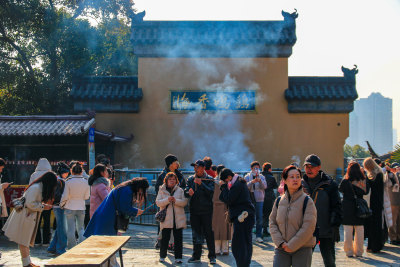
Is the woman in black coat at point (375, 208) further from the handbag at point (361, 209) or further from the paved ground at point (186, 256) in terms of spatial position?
the handbag at point (361, 209)

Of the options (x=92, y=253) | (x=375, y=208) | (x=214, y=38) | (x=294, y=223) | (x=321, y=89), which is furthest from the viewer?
(x=321, y=89)

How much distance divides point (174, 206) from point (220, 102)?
1061 centimetres

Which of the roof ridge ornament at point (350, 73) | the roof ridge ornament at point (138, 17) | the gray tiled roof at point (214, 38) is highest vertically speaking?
the roof ridge ornament at point (138, 17)

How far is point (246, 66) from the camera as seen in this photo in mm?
19312

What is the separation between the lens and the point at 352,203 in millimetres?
9148

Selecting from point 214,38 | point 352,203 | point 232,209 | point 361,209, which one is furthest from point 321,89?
point 232,209

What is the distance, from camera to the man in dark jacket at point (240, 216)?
7.60 m

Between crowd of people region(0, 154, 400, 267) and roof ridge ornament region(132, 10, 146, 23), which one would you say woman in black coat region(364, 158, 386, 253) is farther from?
roof ridge ornament region(132, 10, 146, 23)

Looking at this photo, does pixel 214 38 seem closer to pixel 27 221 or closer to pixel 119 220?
pixel 27 221

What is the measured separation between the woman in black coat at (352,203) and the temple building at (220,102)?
9.62m

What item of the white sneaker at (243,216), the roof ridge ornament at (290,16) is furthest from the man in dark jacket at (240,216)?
the roof ridge ornament at (290,16)

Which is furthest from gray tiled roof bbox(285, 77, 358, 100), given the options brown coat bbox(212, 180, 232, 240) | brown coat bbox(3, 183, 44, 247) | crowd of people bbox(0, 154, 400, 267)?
brown coat bbox(3, 183, 44, 247)

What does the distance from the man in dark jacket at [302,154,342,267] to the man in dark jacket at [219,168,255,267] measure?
1.20 m

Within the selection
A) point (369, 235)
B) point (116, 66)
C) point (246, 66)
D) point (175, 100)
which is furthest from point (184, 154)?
point (116, 66)
